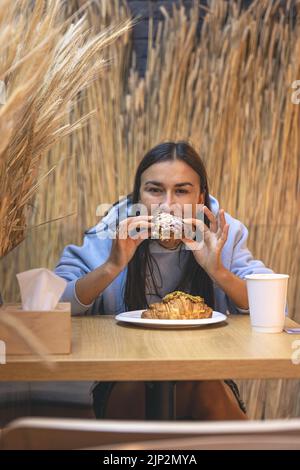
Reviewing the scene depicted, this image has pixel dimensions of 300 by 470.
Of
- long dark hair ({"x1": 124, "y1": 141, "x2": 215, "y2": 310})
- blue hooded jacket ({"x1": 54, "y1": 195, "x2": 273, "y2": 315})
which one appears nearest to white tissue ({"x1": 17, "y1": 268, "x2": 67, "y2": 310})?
blue hooded jacket ({"x1": 54, "y1": 195, "x2": 273, "y2": 315})

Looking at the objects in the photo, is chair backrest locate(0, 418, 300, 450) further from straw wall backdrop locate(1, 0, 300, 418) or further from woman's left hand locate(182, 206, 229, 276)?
straw wall backdrop locate(1, 0, 300, 418)

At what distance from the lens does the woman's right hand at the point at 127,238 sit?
72.3 inches

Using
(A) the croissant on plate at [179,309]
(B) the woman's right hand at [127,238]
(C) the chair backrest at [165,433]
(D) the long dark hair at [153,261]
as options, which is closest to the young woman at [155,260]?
(D) the long dark hair at [153,261]

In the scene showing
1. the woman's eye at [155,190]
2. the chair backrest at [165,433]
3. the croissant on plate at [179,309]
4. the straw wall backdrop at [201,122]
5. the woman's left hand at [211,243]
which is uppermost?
the straw wall backdrop at [201,122]

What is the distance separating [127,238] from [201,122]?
106 centimetres

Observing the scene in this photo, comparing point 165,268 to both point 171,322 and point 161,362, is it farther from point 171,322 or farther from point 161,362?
point 161,362

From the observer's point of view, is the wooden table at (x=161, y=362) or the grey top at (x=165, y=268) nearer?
the wooden table at (x=161, y=362)

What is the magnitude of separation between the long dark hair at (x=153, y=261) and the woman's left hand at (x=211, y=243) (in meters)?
0.28

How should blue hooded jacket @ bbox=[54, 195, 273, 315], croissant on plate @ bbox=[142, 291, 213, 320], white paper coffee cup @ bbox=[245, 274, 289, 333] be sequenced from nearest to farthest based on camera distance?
white paper coffee cup @ bbox=[245, 274, 289, 333] → croissant on plate @ bbox=[142, 291, 213, 320] → blue hooded jacket @ bbox=[54, 195, 273, 315]

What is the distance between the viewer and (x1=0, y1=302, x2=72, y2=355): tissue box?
1400mm

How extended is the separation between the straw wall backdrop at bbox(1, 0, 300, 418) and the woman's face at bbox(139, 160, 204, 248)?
0.56 meters

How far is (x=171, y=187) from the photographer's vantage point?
7.34ft

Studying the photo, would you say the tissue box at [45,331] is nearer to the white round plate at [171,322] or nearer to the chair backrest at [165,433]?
the white round plate at [171,322]

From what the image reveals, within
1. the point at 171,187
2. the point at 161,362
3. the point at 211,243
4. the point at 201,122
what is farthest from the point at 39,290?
the point at 201,122
